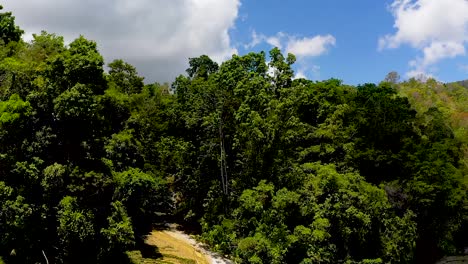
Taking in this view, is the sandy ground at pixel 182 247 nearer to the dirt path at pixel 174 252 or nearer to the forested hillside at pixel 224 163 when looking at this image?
the dirt path at pixel 174 252

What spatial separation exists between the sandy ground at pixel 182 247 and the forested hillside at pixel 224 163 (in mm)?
1121

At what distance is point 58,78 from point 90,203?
675 cm

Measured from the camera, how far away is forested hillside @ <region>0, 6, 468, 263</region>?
22828 millimetres

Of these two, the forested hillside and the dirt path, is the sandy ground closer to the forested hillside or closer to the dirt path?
the dirt path

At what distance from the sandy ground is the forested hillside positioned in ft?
3.68

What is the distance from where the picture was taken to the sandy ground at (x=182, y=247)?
31.2 m

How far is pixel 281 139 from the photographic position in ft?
94.0

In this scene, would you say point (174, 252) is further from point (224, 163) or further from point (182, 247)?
point (224, 163)

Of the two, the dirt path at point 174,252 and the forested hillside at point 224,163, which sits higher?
the forested hillside at point 224,163

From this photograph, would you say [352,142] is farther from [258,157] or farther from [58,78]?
[58,78]

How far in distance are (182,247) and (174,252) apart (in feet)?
4.04

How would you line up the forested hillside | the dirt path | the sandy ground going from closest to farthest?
1. the forested hillside
2. the dirt path
3. the sandy ground

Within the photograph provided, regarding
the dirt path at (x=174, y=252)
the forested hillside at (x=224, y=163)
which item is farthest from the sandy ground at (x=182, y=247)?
the forested hillside at (x=224, y=163)

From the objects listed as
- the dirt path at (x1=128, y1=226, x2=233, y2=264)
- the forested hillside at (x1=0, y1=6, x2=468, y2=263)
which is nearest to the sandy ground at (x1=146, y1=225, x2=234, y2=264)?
the dirt path at (x1=128, y1=226, x2=233, y2=264)
